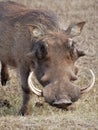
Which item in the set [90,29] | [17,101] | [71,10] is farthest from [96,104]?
[71,10]

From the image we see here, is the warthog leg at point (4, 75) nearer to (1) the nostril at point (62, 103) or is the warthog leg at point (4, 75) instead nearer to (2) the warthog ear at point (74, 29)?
(2) the warthog ear at point (74, 29)

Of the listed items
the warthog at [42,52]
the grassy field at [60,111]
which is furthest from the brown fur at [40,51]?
the grassy field at [60,111]

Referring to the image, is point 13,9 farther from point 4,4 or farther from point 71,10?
point 71,10

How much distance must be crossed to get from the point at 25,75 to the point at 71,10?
19.6 feet

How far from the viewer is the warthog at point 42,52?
6.80m

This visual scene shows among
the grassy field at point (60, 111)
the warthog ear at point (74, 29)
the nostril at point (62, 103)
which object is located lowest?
the grassy field at point (60, 111)

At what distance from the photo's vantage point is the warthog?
680 centimetres

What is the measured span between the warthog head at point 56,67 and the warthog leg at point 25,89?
1.24 feet

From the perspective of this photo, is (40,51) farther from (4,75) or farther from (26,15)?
(4,75)

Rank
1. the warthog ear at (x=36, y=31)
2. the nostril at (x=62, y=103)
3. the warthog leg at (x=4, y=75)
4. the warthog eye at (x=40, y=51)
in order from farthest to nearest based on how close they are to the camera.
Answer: the warthog leg at (x=4, y=75) → the warthog ear at (x=36, y=31) → the warthog eye at (x=40, y=51) → the nostril at (x=62, y=103)

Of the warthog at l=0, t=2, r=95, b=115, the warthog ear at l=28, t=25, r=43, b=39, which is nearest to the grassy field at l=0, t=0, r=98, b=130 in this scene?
the warthog at l=0, t=2, r=95, b=115

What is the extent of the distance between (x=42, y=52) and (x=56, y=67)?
0.98 feet

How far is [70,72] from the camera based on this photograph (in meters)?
6.98

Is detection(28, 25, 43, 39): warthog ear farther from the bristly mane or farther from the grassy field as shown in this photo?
the grassy field
